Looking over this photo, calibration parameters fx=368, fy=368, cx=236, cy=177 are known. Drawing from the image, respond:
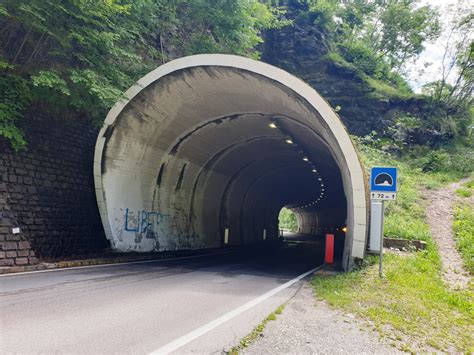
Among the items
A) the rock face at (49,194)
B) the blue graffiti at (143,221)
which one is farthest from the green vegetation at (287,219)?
the rock face at (49,194)

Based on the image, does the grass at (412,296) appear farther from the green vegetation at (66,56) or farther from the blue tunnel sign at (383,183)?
the green vegetation at (66,56)

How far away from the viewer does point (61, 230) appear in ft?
39.1

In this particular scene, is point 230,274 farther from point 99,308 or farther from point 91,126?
point 91,126

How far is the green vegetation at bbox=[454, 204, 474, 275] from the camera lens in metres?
10.4

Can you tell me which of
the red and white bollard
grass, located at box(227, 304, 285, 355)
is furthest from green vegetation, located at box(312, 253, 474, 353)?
the red and white bollard

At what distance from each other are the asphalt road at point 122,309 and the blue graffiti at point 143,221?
12.9 feet

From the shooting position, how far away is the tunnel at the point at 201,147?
35.6 ft

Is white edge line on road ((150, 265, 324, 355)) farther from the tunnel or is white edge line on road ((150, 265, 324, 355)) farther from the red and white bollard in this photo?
the red and white bollard

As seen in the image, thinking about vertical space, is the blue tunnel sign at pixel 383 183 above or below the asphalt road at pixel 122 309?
above

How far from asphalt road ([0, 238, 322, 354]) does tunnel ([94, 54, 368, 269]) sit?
157 inches

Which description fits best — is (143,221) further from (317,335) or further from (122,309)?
(317,335)

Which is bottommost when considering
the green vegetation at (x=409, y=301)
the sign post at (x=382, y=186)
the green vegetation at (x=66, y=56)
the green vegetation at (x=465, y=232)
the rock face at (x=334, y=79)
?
the green vegetation at (x=409, y=301)

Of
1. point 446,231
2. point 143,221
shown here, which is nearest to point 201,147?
point 143,221

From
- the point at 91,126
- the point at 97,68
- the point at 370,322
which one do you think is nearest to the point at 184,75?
the point at 97,68
